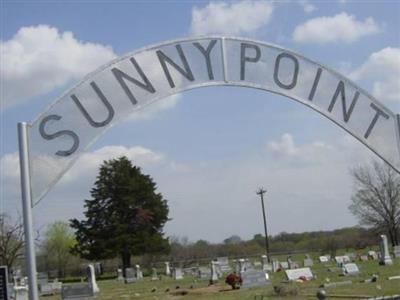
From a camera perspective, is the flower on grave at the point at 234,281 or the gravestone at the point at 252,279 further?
the flower on grave at the point at 234,281

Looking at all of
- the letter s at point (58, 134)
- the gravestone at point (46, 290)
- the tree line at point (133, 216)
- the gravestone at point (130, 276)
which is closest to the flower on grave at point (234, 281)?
the gravestone at point (46, 290)

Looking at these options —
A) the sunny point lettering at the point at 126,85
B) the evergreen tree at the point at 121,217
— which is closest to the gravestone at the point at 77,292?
the sunny point lettering at the point at 126,85

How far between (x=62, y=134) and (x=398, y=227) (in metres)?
67.0

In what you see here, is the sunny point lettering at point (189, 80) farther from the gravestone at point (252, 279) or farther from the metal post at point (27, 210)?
the gravestone at point (252, 279)

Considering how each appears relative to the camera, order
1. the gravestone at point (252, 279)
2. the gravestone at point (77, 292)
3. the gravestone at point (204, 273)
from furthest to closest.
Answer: the gravestone at point (204, 273), the gravestone at point (252, 279), the gravestone at point (77, 292)

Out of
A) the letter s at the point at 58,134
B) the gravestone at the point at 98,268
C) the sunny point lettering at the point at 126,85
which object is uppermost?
the sunny point lettering at the point at 126,85

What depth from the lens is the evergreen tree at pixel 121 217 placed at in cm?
6944

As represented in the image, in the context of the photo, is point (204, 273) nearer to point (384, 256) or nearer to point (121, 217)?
point (384, 256)

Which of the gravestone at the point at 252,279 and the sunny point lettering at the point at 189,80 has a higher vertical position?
the sunny point lettering at the point at 189,80

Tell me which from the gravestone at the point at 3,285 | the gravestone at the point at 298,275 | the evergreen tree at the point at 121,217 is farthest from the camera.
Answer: the evergreen tree at the point at 121,217

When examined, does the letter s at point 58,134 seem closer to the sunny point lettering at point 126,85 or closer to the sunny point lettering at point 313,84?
the sunny point lettering at point 126,85

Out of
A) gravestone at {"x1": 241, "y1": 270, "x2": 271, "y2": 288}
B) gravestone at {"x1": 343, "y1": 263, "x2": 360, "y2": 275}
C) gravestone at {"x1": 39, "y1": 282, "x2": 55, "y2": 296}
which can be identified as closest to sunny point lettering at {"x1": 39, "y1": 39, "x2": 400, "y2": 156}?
gravestone at {"x1": 241, "y1": 270, "x2": 271, "y2": 288}

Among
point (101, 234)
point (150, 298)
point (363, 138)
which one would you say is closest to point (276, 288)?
point (150, 298)

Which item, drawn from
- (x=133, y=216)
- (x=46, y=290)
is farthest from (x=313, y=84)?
(x=133, y=216)
